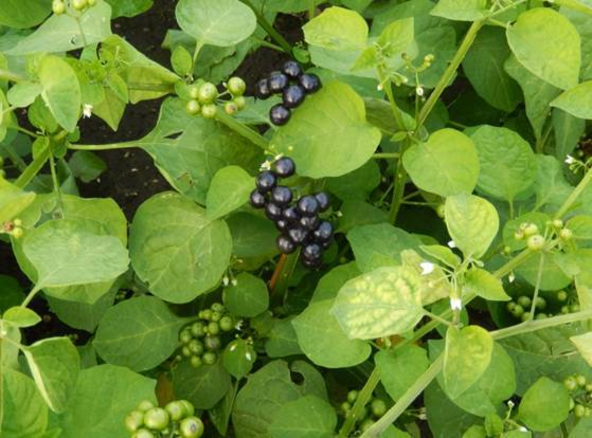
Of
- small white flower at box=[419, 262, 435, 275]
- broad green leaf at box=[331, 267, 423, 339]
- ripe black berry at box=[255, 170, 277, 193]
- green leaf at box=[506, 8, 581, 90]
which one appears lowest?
ripe black berry at box=[255, 170, 277, 193]

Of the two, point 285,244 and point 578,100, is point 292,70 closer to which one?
point 285,244

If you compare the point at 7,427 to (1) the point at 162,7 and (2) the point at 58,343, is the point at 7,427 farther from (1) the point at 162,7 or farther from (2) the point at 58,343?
(1) the point at 162,7

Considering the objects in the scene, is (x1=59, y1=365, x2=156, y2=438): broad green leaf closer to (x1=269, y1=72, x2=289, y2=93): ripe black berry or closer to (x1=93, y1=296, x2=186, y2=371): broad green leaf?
(x1=93, y1=296, x2=186, y2=371): broad green leaf

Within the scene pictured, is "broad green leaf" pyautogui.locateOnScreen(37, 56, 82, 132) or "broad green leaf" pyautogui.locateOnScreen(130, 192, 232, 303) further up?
"broad green leaf" pyautogui.locateOnScreen(37, 56, 82, 132)

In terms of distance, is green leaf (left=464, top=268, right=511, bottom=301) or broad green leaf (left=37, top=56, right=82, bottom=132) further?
broad green leaf (left=37, top=56, right=82, bottom=132)

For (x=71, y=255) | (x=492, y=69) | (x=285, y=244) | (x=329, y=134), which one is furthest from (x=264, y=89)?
(x=492, y=69)

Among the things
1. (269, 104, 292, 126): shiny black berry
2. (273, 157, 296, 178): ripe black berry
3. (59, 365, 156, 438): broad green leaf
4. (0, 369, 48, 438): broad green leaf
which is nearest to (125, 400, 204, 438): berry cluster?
(59, 365, 156, 438): broad green leaf

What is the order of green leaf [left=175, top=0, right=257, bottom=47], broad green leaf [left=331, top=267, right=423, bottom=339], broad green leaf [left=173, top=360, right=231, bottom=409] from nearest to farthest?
broad green leaf [left=331, top=267, right=423, bottom=339] < green leaf [left=175, top=0, right=257, bottom=47] < broad green leaf [left=173, top=360, right=231, bottom=409]
